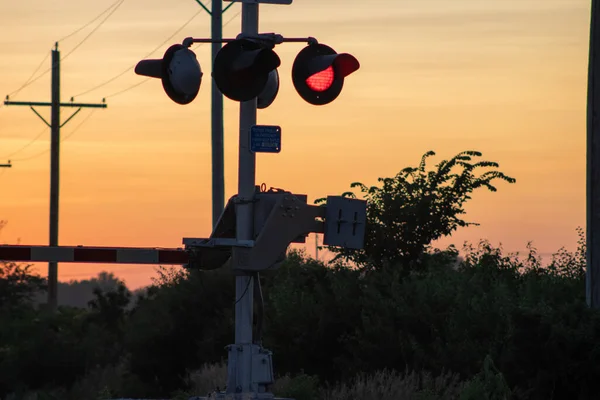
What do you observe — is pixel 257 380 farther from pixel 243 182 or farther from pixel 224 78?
pixel 224 78

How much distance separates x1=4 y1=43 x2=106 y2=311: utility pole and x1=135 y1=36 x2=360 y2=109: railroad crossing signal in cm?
3344

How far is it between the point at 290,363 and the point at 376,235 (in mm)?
7669

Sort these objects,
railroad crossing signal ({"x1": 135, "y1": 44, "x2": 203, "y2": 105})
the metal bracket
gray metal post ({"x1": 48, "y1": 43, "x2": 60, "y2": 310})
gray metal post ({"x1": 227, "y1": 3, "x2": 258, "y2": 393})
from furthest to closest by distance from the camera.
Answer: gray metal post ({"x1": 48, "y1": 43, "x2": 60, "y2": 310})
gray metal post ({"x1": 227, "y1": 3, "x2": 258, "y2": 393})
railroad crossing signal ({"x1": 135, "y1": 44, "x2": 203, "y2": 105})
the metal bracket

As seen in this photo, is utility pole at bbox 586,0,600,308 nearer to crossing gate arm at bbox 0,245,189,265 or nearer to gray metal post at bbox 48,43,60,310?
crossing gate arm at bbox 0,245,189,265

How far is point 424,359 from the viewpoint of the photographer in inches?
900

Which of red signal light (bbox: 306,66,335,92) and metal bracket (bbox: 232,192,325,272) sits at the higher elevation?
red signal light (bbox: 306,66,335,92)

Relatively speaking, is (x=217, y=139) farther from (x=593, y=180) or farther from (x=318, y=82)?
(x=318, y=82)

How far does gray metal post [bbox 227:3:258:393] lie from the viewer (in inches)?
585

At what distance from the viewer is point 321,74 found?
14648 millimetres

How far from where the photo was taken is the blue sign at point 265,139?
15.0 m

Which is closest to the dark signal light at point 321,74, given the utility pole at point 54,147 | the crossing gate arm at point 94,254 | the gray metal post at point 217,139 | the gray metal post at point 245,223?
the gray metal post at point 245,223

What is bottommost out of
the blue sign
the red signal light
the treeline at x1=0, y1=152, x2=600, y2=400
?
the treeline at x1=0, y1=152, x2=600, y2=400

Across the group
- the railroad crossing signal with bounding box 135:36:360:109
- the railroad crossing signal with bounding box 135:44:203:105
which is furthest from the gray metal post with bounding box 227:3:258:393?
the railroad crossing signal with bounding box 135:44:203:105

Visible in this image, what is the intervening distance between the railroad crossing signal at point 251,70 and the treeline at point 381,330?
2374 millimetres
